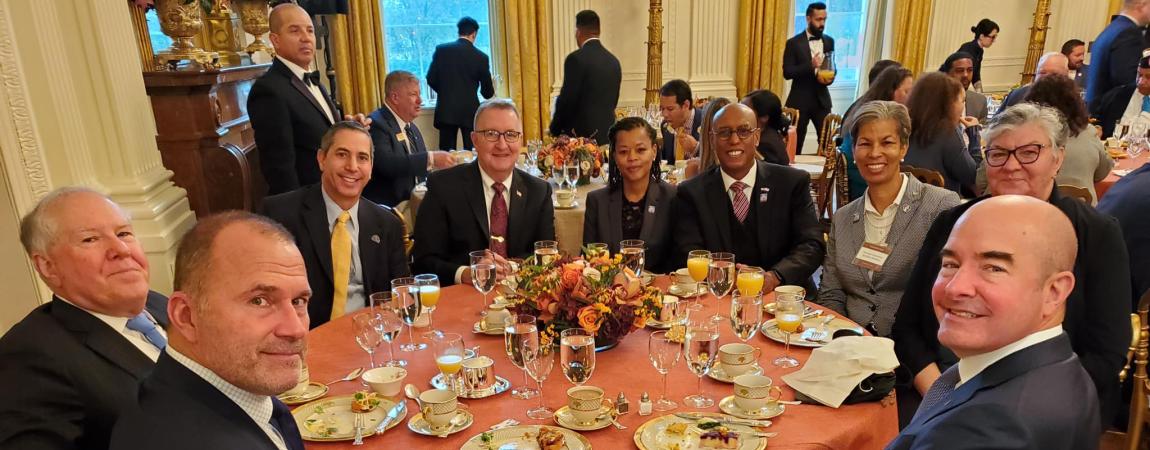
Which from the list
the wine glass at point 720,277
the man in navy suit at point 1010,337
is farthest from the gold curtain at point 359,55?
the man in navy suit at point 1010,337

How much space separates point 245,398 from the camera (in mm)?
1309

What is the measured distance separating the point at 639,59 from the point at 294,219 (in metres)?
5.93

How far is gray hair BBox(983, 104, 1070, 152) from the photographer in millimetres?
2254

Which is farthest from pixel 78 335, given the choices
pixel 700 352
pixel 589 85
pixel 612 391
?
pixel 589 85

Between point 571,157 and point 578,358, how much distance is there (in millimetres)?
2549

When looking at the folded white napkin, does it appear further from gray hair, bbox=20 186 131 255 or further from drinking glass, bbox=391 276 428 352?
gray hair, bbox=20 186 131 255

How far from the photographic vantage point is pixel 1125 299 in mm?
2002

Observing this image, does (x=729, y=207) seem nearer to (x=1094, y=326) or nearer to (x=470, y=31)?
(x=1094, y=326)

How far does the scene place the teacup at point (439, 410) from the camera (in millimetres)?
1569

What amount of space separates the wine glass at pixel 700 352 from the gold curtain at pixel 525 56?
247 inches

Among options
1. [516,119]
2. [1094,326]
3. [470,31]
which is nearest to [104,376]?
[516,119]

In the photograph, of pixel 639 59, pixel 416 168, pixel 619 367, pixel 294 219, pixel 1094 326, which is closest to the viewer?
pixel 619 367

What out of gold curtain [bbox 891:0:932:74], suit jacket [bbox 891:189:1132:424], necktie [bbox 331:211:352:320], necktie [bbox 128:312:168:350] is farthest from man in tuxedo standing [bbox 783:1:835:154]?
necktie [bbox 128:312:168:350]

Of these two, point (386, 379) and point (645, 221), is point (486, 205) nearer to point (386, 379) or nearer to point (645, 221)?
point (645, 221)
